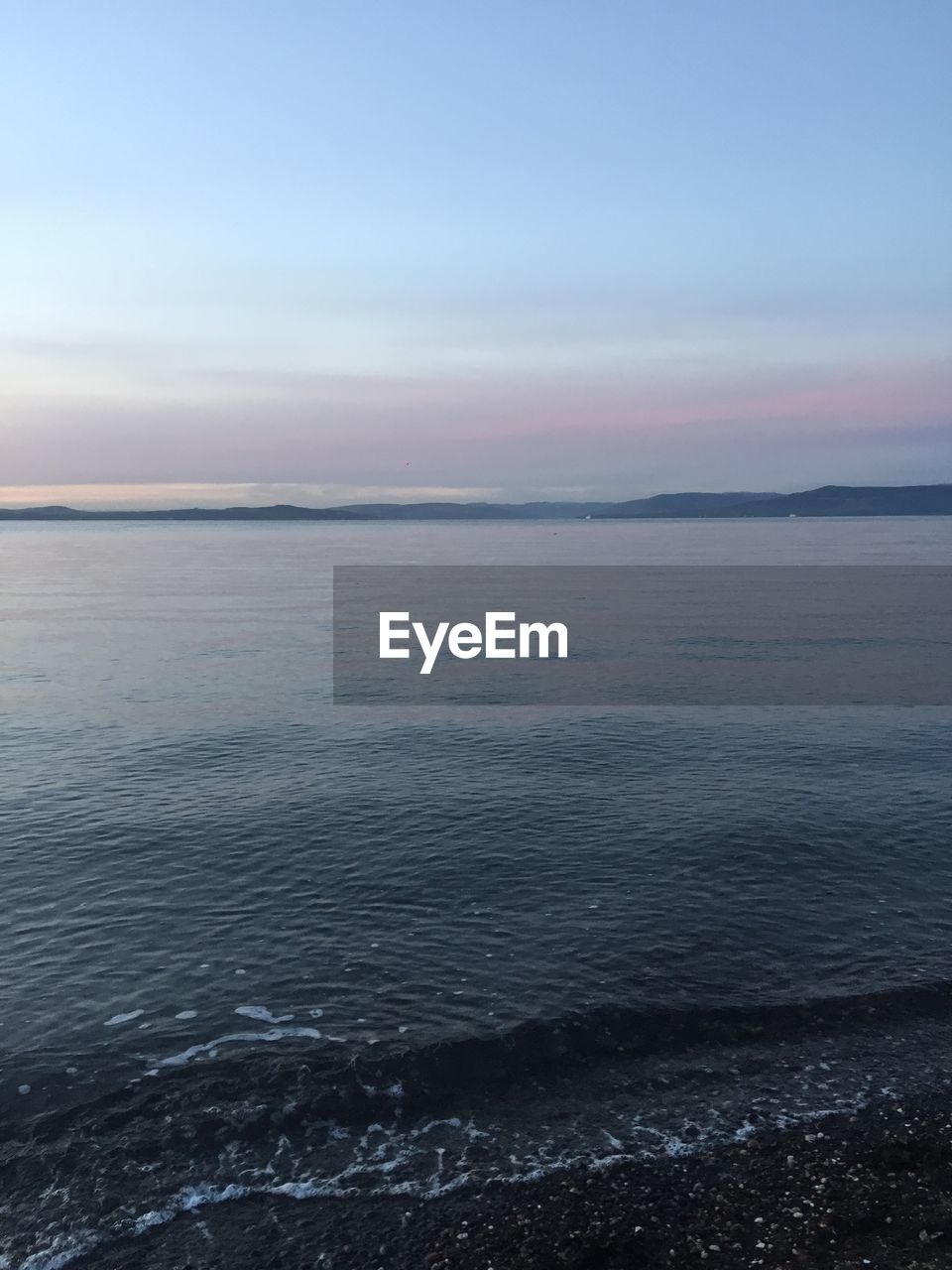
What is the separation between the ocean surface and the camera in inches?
1013

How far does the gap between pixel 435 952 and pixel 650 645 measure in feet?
252

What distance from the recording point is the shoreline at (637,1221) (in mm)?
21344

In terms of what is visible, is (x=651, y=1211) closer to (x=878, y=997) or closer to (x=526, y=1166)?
(x=526, y=1166)

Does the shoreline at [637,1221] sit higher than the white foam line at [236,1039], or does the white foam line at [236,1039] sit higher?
the white foam line at [236,1039]

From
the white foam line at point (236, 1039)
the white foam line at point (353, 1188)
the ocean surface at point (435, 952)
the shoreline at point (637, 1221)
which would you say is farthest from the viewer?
the white foam line at point (236, 1039)

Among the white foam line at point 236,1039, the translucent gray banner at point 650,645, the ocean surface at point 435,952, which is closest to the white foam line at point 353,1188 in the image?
the ocean surface at point 435,952

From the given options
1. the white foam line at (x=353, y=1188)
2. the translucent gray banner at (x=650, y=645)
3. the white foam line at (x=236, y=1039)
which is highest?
the translucent gray banner at (x=650, y=645)

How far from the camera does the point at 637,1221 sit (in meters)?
22.4

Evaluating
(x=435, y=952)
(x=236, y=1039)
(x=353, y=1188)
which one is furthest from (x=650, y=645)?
(x=353, y=1188)

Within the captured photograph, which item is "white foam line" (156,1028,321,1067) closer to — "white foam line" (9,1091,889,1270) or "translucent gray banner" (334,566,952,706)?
"white foam line" (9,1091,889,1270)

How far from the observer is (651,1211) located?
2273 centimetres

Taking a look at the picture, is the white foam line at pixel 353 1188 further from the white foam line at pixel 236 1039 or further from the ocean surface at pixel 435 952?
the white foam line at pixel 236 1039

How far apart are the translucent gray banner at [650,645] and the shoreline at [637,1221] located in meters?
55.3

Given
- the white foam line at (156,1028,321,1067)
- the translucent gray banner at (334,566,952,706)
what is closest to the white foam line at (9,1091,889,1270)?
the white foam line at (156,1028,321,1067)
